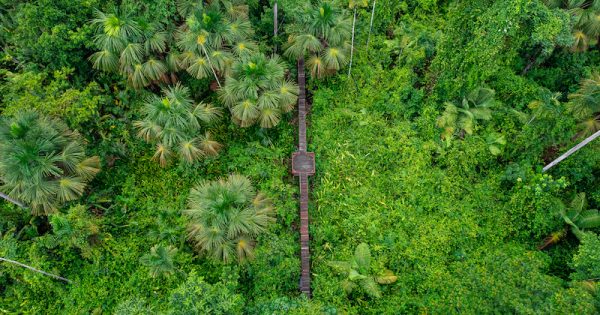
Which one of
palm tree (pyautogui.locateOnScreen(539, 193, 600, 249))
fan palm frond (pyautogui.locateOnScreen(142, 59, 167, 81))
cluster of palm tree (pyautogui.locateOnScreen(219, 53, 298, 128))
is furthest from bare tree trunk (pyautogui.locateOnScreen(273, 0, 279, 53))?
palm tree (pyautogui.locateOnScreen(539, 193, 600, 249))

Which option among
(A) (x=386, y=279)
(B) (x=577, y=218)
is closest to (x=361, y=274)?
(A) (x=386, y=279)

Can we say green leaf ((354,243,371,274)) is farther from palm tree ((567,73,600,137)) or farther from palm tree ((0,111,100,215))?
palm tree ((0,111,100,215))

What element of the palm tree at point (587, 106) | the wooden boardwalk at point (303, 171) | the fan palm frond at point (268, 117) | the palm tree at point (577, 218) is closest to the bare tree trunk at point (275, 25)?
the wooden boardwalk at point (303, 171)

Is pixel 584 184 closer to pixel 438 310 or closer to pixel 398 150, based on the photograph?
pixel 398 150

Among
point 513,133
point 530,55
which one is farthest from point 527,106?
point 530,55

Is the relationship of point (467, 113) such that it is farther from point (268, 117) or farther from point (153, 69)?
point (153, 69)

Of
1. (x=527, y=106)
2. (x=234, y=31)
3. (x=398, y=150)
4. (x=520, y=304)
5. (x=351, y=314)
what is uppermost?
(x=234, y=31)

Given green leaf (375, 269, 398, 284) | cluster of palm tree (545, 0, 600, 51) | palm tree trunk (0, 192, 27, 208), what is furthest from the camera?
cluster of palm tree (545, 0, 600, 51)
